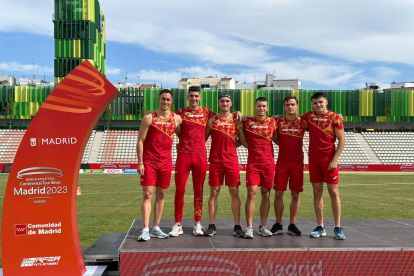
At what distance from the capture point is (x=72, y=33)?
1718 inches

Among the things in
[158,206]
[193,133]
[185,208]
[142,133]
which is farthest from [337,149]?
[185,208]

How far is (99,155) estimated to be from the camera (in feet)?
125

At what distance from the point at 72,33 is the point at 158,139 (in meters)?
42.3

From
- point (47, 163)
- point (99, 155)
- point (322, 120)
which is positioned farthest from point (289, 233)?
point (99, 155)

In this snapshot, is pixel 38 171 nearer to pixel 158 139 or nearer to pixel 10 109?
pixel 158 139

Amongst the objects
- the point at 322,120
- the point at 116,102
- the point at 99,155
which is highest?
the point at 116,102

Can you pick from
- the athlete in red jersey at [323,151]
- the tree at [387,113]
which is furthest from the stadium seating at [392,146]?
the athlete in red jersey at [323,151]

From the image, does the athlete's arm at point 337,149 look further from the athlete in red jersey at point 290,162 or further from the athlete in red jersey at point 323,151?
the athlete in red jersey at point 290,162

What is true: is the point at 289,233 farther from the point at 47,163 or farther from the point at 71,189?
the point at 47,163

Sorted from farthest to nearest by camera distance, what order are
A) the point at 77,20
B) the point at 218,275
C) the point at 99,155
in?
the point at 77,20
the point at 99,155
the point at 218,275

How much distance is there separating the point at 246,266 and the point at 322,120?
258 cm

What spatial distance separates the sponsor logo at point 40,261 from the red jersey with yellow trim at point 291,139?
143 inches

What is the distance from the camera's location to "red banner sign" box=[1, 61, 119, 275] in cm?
494

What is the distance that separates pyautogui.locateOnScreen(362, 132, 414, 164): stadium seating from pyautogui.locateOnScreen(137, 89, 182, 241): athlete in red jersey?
36753mm
